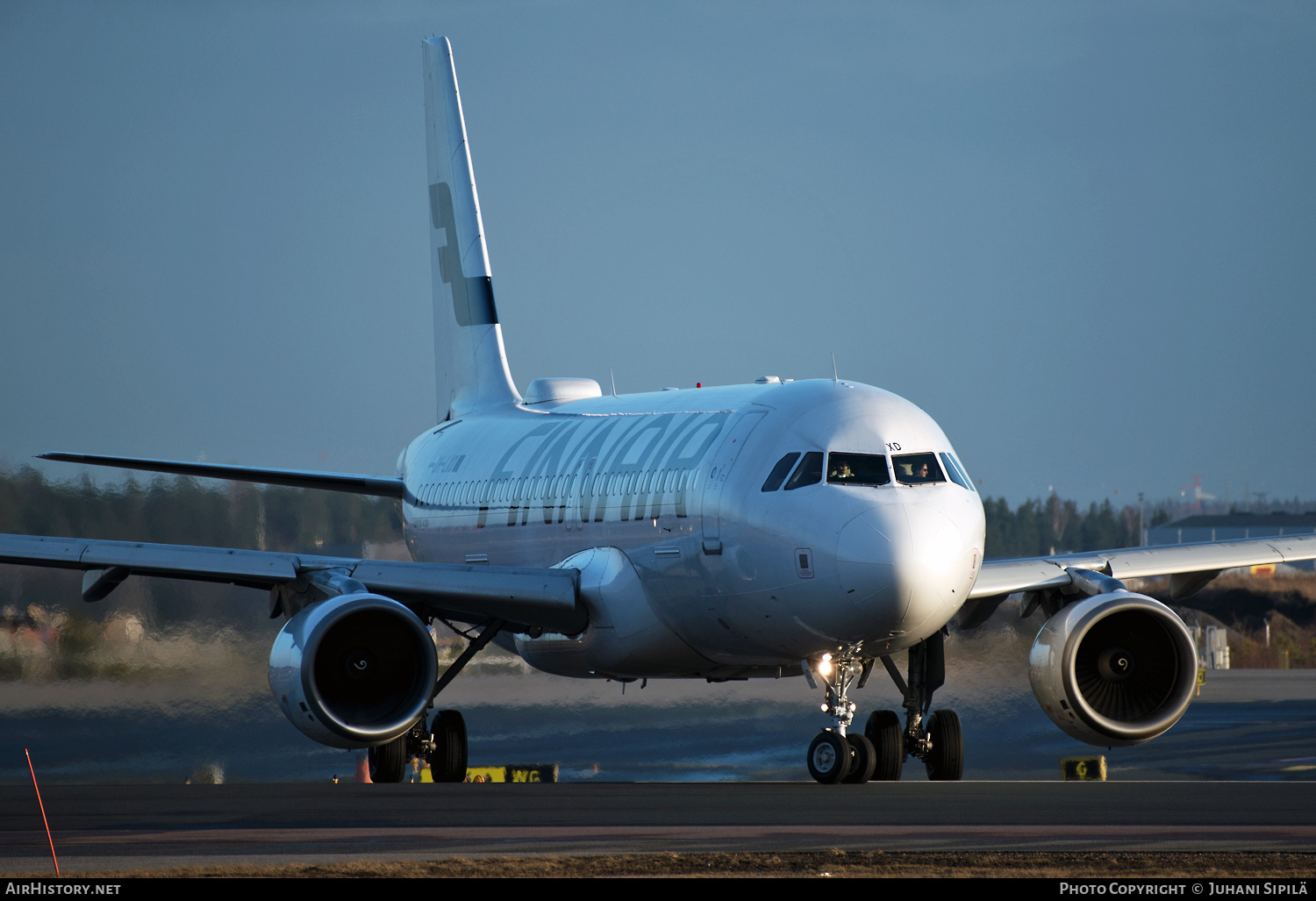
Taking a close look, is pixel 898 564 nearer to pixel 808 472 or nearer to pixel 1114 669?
pixel 808 472

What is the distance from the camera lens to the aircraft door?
19750 mm

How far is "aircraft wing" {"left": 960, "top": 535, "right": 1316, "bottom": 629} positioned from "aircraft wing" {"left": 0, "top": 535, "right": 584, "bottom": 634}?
489cm

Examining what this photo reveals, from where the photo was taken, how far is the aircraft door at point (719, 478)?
19750mm

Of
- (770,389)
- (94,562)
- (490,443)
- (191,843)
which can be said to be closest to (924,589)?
(770,389)

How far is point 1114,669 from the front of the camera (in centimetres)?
2055

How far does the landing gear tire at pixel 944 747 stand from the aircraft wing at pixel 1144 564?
1.47 metres

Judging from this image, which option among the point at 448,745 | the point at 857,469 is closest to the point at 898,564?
the point at 857,469

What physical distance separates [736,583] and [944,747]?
358 centimetres

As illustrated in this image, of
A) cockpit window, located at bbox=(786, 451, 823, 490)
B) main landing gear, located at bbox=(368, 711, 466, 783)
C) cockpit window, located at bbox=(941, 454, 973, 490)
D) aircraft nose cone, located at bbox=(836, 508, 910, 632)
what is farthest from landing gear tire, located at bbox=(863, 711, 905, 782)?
main landing gear, located at bbox=(368, 711, 466, 783)

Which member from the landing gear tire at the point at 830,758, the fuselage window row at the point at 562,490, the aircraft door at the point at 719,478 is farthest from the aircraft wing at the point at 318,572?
the landing gear tire at the point at 830,758

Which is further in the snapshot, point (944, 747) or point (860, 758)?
point (944, 747)

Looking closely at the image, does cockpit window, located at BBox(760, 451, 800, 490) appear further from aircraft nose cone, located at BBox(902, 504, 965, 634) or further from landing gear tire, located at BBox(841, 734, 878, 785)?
landing gear tire, located at BBox(841, 734, 878, 785)
